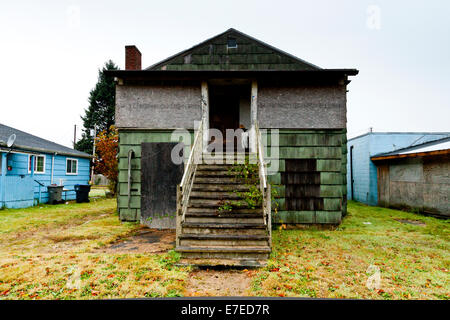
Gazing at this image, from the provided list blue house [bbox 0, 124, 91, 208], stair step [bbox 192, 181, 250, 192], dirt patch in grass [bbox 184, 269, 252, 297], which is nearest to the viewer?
dirt patch in grass [bbox 184, 269, 252, 297]

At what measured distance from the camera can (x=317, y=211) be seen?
7.19 m

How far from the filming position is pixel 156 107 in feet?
26.5

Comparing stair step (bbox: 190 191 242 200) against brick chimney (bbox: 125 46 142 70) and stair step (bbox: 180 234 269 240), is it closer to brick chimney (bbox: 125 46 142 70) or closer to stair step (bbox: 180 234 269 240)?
stair step (bbox: 180 234 269 240)

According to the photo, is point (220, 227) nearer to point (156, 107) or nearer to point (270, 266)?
point (270, 266)

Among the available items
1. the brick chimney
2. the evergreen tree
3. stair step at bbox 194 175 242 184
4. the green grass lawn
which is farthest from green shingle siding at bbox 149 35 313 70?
the evergreen tree

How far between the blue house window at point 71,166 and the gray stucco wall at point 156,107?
9.66m

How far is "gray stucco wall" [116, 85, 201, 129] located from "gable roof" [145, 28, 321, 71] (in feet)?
5.17

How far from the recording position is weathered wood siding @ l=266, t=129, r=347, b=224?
7195mm

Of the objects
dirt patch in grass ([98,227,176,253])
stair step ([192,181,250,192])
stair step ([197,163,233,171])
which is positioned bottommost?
dirt patch in grass ([98,227,176,253])

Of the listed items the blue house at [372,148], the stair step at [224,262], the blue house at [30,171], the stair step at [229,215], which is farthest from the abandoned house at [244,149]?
the blue house at [372,148]

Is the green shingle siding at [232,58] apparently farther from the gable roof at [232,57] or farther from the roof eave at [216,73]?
the roof eave at [216,73]

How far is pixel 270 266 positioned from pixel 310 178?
390 cm

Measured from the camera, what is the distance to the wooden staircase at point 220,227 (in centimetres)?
429
